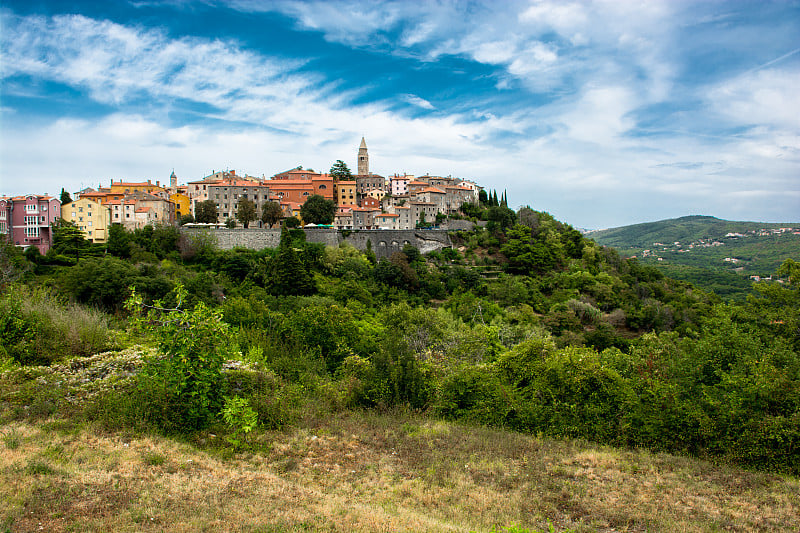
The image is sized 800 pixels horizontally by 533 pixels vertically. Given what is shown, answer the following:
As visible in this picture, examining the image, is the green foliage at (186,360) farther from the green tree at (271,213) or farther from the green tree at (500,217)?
the green tree at (500,217)

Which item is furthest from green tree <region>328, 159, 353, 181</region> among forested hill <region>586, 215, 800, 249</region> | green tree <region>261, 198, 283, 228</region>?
forested hill <region>586, 215, 800, 249</region>

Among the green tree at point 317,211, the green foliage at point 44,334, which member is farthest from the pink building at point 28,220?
the green foliage at point 44,334

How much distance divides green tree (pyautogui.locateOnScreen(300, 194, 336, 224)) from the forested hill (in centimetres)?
10928

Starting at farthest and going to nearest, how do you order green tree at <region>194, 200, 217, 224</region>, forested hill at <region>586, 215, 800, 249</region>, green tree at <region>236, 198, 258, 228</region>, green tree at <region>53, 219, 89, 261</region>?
1. forested hill at <region>586, 215, 800, 249</region>
2. green tree at <region>236, 198, 258, 228</region>
3. green tree at <region>194, 200, 217, 224</region>
4. green tree at <region>53, 219, 89, 261</region>

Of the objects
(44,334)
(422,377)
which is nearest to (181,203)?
(44,334)

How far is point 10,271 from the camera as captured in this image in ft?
92.9

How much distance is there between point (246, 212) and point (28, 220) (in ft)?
55.9

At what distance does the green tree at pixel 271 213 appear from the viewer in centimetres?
4738

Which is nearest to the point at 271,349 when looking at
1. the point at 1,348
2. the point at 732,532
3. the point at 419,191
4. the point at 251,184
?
the point at 1,348

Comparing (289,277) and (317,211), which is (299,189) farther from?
(289,277)

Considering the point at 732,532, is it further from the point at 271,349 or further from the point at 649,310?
the point at 649,310

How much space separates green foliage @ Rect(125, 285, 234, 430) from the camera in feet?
24.1

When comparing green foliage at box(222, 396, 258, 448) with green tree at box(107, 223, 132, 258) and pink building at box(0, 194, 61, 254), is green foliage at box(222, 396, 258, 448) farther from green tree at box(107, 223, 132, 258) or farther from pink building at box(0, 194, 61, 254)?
pink building at box(0, 194, 61, 254)

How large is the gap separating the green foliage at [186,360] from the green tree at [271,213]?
4086cm
